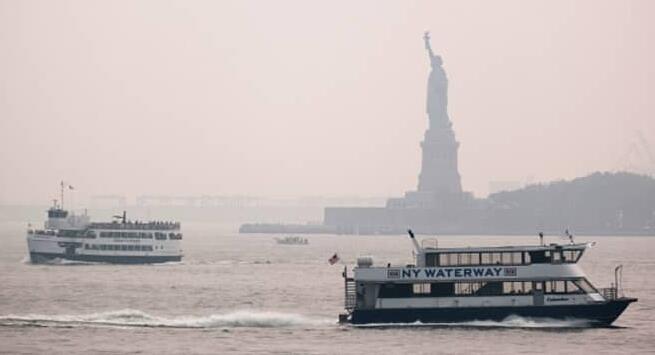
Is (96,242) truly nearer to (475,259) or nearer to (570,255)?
(475,259)

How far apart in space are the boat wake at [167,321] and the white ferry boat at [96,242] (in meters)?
73.2

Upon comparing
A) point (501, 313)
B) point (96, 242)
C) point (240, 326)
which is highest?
point (96, 242)

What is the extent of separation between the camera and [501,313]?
85812mm

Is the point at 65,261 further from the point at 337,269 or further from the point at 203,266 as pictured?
the point at 337,269

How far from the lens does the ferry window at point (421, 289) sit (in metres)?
86.2

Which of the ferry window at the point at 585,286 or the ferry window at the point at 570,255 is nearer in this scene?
the ferry window at the point at 585,286

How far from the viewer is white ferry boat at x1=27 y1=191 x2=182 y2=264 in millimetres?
168750

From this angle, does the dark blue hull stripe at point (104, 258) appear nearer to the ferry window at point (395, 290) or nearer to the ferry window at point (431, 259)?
the ferry window at point (395, 290)

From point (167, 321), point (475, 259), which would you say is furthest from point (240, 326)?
point (475, 259)

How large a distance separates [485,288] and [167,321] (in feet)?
61.2

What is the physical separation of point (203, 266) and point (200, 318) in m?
79.2

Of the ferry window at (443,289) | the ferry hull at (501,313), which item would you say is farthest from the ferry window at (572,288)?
the ferry window at (443,289)

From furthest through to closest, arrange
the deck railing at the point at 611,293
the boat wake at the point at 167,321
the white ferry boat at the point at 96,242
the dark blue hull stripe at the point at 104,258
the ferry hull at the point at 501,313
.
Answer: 1. the white ferry boat at the point at 96,242
2. the dark blue hull stripe at the point at 104,258
3. the boat wake at the point at 167,321
4. the deck railing at the point at 611,293
5. the ferry hull at the point at 501,313

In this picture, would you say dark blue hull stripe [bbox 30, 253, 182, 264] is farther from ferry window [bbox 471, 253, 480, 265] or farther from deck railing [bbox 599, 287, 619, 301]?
ferry window [bbox 471, 253, 480, 265]
